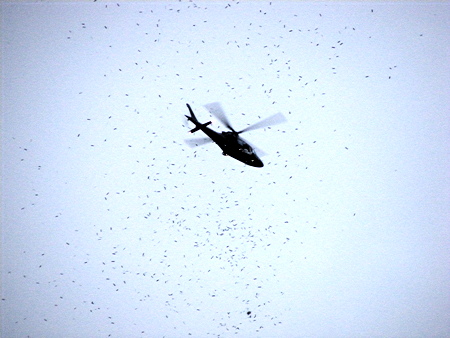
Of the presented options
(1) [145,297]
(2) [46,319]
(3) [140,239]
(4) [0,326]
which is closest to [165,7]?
(3) [140,239]

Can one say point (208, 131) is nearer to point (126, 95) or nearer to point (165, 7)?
point (126, 95)

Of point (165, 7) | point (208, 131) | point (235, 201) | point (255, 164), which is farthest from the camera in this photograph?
point (235, 201)

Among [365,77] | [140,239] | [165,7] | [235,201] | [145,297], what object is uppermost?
[165,7]

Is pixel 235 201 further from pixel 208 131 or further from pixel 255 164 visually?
pixel 208 131

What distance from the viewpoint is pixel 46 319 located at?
60.6ft

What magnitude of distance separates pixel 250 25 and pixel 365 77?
→ 736cm

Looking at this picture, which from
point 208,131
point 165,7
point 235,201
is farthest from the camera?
point 235,201

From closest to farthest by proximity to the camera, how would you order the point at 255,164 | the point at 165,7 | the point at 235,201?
the point at 255,164 < the point at 165,7 < the point at 235,201

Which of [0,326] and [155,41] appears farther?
[0,326]

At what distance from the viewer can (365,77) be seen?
59.2 ft

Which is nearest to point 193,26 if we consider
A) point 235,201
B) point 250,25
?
point 250,25

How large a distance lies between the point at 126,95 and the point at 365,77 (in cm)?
1378

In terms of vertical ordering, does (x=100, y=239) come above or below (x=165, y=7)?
below

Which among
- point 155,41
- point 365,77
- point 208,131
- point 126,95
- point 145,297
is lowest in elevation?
point 145,297
